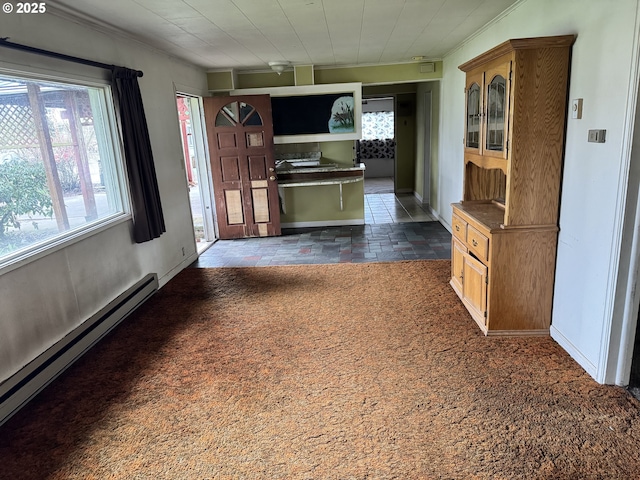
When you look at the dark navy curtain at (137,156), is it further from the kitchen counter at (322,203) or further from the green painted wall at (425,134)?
the green painted wall at (425,134)

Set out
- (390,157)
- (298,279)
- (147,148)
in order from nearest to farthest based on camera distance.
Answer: (147,148) → (298,279) → (390,157)

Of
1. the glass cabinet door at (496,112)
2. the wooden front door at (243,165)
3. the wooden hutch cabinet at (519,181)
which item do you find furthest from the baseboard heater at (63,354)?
the glass cabinet door at (496,112)

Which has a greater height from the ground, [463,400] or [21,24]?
[21,24]

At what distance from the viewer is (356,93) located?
19.4 ft

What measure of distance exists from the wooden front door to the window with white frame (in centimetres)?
221

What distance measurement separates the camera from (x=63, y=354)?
2.65m

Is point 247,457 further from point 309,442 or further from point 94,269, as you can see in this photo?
point 94,269

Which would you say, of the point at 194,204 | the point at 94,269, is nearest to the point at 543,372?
the point at 94,269

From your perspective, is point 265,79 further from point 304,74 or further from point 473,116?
point 473,116

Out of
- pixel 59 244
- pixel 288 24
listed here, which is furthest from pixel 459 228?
pixel 59 244

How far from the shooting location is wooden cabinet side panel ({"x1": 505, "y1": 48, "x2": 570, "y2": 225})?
2.48m

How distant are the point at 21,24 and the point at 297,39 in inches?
94.0

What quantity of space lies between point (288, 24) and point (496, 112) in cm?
191

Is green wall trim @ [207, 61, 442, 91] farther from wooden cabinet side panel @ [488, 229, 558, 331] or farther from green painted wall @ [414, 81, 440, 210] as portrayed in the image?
wooden cabinet side panel @ [488, 229, 558, 331]
